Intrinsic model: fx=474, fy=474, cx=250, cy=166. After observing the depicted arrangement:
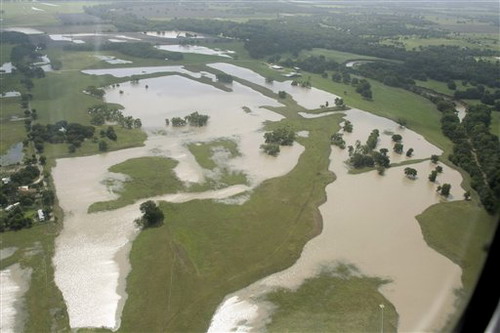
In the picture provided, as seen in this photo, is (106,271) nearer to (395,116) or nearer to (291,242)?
(291,242)

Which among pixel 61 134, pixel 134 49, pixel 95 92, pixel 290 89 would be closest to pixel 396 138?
pixel 290 89

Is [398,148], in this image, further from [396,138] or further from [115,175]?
[115,175]

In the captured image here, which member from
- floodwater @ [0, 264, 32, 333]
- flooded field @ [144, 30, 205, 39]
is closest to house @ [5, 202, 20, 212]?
floodwater @ [0, 264, 32, 333]

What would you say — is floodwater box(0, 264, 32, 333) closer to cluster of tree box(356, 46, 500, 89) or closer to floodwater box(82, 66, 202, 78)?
floodwater box(82, 66, 202, 78)

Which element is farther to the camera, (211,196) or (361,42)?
(361,42)

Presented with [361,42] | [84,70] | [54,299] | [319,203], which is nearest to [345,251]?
[319,203]

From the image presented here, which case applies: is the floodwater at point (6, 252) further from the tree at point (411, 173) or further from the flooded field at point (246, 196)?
the tree at point (411, 173)
